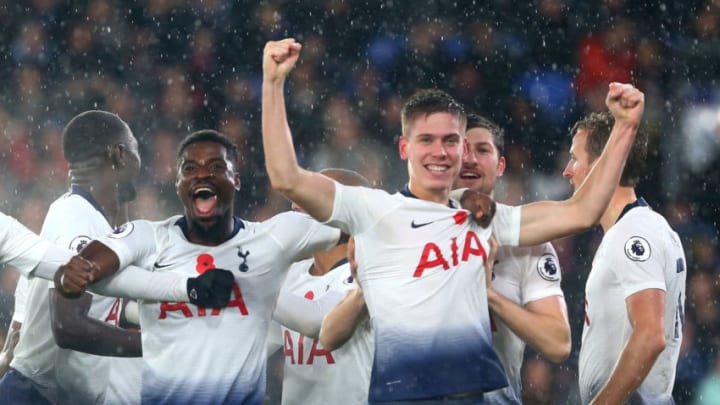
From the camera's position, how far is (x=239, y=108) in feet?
28.0

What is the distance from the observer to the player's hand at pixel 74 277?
3.55m

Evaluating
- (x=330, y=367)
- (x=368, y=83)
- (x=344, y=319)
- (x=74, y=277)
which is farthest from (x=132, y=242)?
(x=368, y=83)

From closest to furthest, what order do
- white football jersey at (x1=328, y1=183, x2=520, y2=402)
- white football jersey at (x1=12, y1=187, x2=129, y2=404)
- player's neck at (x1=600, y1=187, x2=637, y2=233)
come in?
white football jersey at (x1=328, y1=183, x2=520, y2=402) → player's neck at (x1=600, y1=187, x2=637, y2=233) → white football jersey at (x1=12, y1=187, x2=129, y2=404)

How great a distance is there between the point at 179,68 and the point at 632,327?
564cm

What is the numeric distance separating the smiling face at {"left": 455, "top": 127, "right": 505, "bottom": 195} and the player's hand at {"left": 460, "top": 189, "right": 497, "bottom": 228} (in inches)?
24.8

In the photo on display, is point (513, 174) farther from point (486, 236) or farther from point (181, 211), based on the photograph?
point (486, 236)

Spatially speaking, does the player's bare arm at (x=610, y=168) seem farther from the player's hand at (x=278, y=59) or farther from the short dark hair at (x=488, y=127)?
the player's hand at (x=278, y=59)

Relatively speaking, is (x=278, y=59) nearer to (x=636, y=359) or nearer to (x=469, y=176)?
(x=469, y=176)

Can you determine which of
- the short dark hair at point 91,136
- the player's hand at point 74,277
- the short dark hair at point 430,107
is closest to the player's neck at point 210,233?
the player's hand at point 74,277

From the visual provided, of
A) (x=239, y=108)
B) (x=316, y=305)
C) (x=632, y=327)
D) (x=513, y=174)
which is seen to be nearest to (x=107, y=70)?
(x=239, y=108)

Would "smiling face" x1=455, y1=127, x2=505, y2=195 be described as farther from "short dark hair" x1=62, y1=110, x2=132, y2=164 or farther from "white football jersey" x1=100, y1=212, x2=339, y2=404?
"short dark hair" x1=62, y1=110, x2=132, y2=164

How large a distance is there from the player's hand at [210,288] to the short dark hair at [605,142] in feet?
5.14

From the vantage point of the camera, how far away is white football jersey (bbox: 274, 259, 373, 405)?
409 centimetres

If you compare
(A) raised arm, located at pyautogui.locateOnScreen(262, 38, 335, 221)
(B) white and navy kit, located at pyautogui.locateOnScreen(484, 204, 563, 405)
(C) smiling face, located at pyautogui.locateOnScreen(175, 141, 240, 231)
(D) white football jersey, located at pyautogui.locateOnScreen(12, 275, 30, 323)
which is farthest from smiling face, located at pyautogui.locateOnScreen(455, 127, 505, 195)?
(D) white football jersey, located at pyautogui.locateOnScreen(12, 275, 30, 323)
